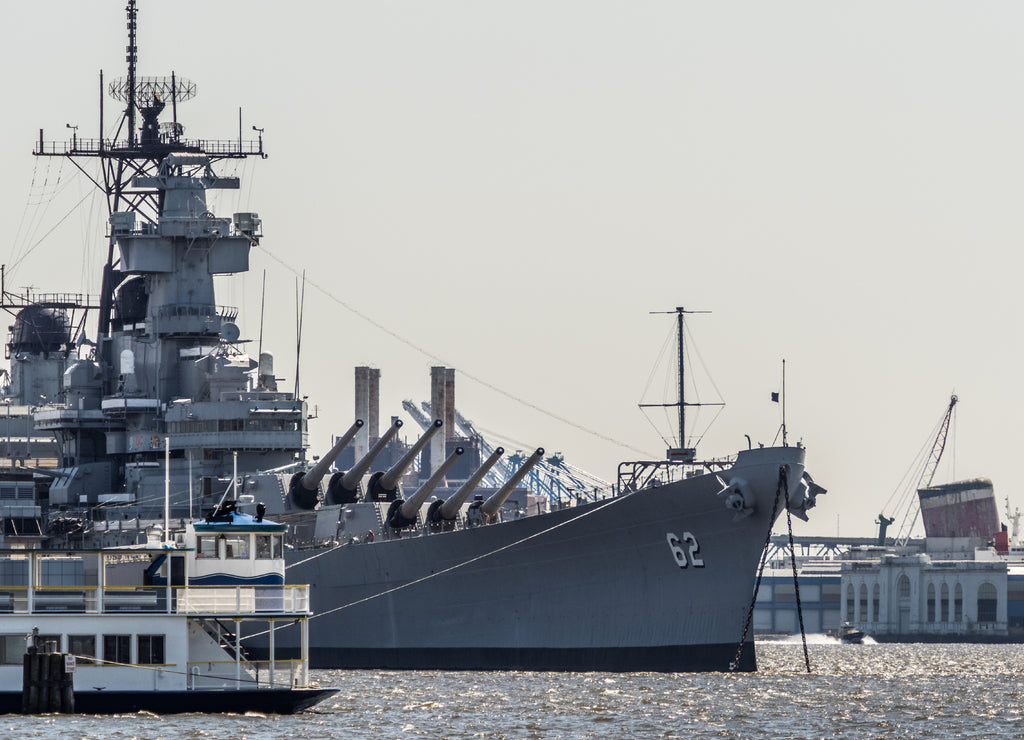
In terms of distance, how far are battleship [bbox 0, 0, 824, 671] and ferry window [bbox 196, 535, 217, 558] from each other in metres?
6.06

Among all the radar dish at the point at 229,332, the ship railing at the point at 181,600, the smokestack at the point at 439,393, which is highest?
the smokestack at the point at 439,393

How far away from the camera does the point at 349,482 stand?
53.5 m

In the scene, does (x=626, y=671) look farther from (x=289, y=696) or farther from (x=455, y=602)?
(x=289, y=696)

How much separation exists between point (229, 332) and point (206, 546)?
21.4 m

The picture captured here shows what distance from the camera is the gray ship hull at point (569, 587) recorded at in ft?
153

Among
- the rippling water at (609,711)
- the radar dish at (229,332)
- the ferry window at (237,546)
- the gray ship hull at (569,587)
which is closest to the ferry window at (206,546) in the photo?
the ferry window at (237,546)

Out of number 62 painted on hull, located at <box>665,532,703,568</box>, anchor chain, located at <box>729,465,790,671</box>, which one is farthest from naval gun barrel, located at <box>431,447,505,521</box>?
anchor chain, located at <box>729,465,790,671</box>

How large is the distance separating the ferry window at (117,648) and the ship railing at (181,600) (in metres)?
0.50

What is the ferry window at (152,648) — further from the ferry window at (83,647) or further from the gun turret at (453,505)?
the gun turret at (453,505)

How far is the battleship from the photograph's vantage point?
4706cm

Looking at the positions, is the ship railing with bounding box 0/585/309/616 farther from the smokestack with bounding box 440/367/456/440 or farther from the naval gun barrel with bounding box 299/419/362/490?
the smokestack with bounding box 440/367/456/440

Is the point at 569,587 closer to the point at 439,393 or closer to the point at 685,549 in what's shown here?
the point at 685,549

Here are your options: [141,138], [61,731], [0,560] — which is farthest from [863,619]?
[61,731]

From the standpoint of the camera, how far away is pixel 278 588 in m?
35.6
